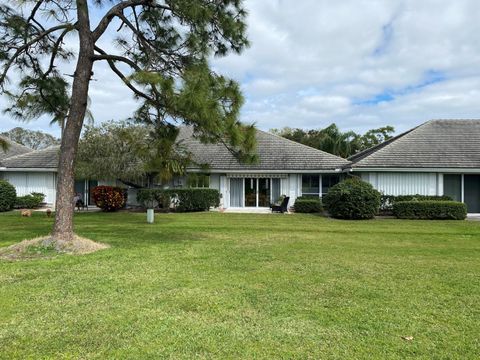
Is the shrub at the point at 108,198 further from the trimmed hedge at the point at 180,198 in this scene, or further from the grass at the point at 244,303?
the grass at the point at 244,303

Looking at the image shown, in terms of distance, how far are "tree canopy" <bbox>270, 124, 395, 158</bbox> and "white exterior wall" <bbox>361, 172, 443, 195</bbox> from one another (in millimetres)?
13386

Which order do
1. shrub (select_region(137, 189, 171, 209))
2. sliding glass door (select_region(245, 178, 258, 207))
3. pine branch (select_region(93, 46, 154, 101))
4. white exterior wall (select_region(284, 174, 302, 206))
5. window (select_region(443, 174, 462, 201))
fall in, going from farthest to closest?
1. sliding glass door (select_region(245, 178, 258, 207))
2. white exterior wall (select_region(284, 174, 302, 206))
3. shrub (select_region(137, 189, 171, 209))
4. window (select_region(443, 174, 462, 201))
5. pine branch (select_region(93, 46, 154, 101))

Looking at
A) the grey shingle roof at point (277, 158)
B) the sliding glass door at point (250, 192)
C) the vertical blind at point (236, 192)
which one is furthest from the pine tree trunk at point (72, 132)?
the sliding glass door at point (250, 192)

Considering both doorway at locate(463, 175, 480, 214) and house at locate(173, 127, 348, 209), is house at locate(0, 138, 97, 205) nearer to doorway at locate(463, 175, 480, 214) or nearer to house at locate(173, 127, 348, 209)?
house at locate(173, 127, 348, 209)

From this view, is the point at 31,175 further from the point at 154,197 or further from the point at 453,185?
the point at 453,185

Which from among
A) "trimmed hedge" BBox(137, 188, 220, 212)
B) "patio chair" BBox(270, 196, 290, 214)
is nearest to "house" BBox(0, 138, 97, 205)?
"trimmed hedge" BBox(137, 188, 220, 212)

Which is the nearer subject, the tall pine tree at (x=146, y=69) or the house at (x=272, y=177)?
the tall pine tree at (x=146, y=69)

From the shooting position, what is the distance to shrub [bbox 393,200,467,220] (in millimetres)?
19438

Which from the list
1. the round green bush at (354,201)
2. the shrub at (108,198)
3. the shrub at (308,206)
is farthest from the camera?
the shrub at (108,198)

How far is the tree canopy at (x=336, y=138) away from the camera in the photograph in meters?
36.0

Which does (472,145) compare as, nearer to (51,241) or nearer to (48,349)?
(51,241)

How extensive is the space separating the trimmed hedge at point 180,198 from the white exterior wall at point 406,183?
902cm

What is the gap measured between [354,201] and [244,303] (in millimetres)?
14350

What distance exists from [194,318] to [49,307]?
6.37 ft
